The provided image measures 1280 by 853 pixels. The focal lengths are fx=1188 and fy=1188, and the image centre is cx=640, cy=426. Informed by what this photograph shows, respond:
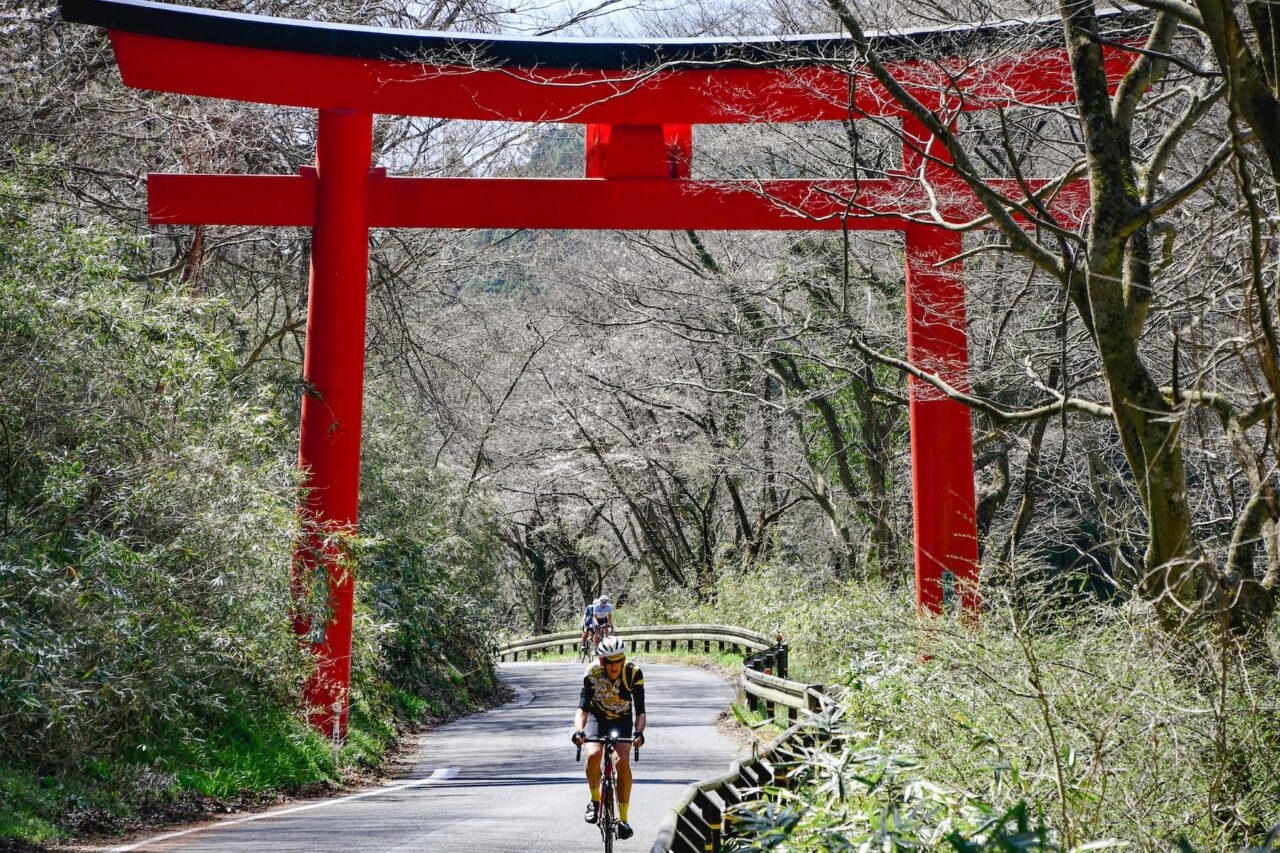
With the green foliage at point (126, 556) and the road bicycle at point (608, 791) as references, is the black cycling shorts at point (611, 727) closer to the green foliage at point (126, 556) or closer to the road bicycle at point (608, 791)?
the road bicycle at point (608, 791)

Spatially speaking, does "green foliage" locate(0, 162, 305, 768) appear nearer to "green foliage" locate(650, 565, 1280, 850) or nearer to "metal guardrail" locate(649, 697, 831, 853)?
"metal guardrail" locate(649, 697, 831, 853)

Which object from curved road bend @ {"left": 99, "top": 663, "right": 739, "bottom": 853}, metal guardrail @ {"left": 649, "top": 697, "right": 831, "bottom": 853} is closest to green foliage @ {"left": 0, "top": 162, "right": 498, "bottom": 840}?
curved road bend @ {"left": 99, "top": 663, "right": 739, "bottom": 853}

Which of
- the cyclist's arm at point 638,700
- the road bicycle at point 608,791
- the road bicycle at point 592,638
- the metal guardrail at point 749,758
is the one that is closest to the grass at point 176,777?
the road bicycle at point 608,791

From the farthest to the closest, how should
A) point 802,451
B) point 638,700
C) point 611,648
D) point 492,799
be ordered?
point 802,451 < point 492,799 < point 611,648 < point 638,700

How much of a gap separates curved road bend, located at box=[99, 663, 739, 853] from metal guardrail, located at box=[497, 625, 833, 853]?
0.94 metres

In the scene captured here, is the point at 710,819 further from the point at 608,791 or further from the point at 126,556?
the point at 126,556

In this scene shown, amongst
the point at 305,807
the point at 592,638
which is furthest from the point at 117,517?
the point at 592,638

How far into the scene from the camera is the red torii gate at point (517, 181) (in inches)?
450

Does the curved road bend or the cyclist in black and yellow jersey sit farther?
the cyclist in black and yellow jersey

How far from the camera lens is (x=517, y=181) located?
41.9 ft

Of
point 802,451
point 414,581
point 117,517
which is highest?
point 802,451

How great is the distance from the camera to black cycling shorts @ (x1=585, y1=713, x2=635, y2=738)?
9.01 metres

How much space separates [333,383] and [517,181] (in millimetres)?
2938

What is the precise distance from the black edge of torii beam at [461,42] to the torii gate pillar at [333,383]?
114 cm
